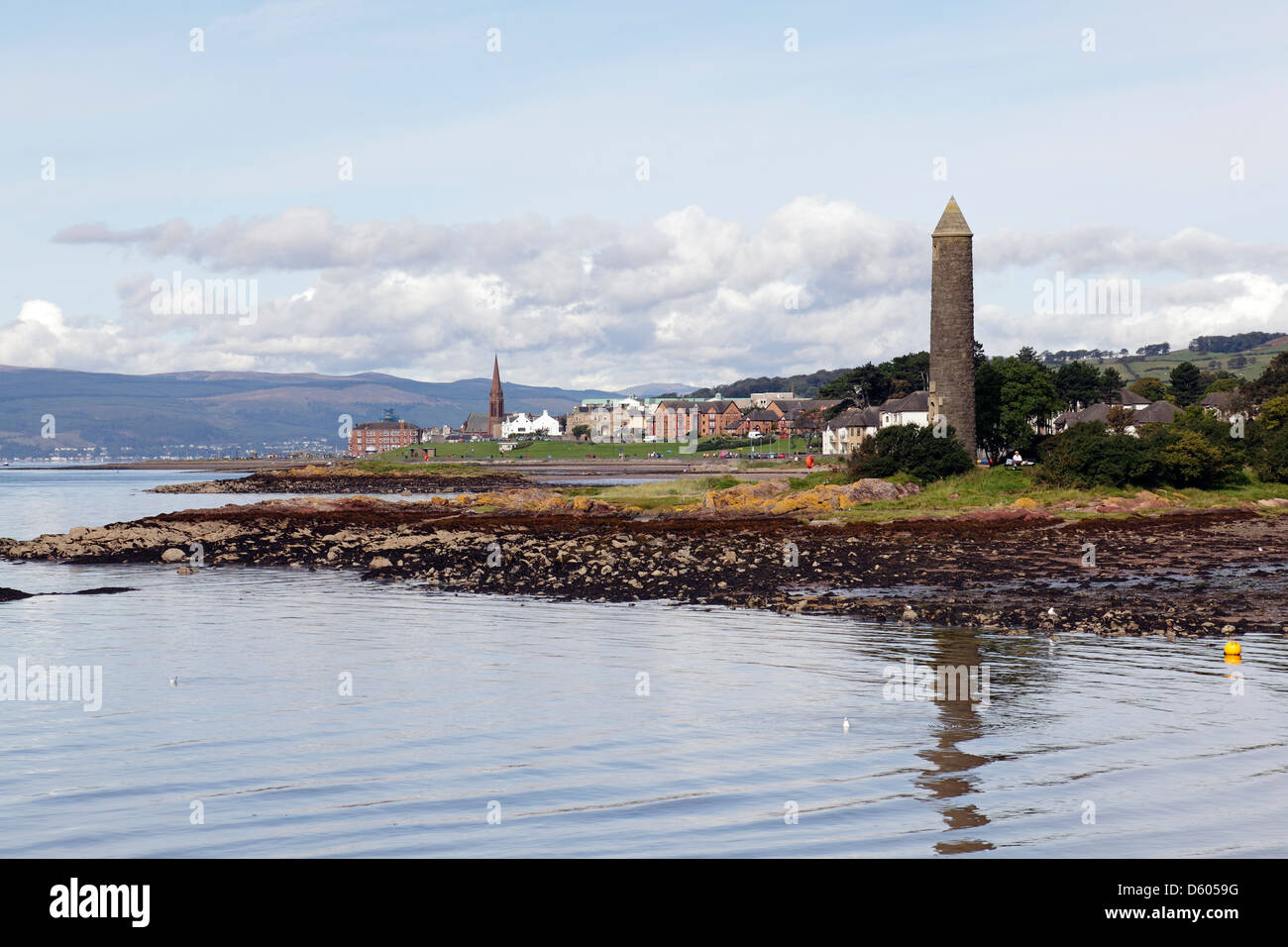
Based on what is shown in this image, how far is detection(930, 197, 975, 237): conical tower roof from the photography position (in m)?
62.7

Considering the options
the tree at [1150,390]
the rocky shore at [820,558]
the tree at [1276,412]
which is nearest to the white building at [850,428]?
the tree at [1150,390]

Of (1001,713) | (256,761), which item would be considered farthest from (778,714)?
(256,761)

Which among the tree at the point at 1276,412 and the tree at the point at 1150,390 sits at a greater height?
the tree at the point at 1150,390

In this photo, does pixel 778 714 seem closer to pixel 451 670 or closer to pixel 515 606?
pixel 451 670

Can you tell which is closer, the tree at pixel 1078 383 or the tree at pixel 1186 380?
the tree at pixel 1078 383

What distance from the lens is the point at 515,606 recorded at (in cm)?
2859

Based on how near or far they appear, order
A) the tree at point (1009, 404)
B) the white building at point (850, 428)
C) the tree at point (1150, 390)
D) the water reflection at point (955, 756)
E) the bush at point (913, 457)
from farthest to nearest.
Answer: the tree at point (1150, 390), the white building at point (850, 428), the tree at point (1009, 404), the bush at point (913, 457), the water reflection at point (955, 756)

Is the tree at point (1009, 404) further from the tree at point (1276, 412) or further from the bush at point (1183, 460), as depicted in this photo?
the tree at point (1276, 412)

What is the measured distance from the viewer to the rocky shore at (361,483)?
11044 centimetres

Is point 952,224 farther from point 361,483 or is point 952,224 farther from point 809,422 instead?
point 809,422

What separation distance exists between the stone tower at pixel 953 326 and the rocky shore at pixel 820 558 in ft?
53.9

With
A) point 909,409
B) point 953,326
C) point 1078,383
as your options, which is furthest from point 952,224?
point 1078,383

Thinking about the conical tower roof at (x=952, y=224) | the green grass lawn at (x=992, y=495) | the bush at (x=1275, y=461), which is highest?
the conical tower roof at (x=952, y=224)

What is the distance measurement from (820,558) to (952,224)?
3303 cm
